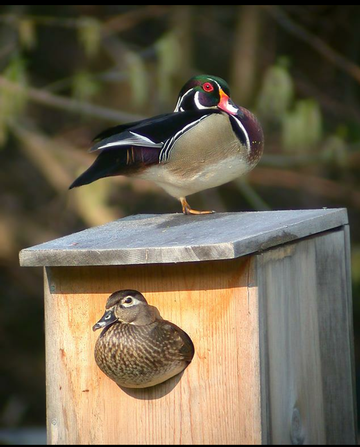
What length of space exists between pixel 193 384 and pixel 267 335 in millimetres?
198

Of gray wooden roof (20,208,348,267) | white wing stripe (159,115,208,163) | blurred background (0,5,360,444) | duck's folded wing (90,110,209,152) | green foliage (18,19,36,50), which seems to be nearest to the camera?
gray wooden roof (20,208,348,267)

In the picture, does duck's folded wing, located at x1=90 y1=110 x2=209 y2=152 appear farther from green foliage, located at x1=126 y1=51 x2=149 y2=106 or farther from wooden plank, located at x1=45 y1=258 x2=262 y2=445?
green foliage, located at x1=126 y1=51 x2=149 y2=106

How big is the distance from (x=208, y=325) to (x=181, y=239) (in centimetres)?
19

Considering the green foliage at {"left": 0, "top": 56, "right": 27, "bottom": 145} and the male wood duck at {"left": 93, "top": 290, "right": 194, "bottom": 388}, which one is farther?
the green foliage at {"left": 0, "top": 56, "right": 27, "bottom": 145}

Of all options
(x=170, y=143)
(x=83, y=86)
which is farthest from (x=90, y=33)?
(x=170, y=143)

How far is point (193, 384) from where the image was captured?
1.89 metres

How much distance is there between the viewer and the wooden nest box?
1.79 meters

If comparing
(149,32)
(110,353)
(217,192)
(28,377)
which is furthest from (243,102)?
(110,353)

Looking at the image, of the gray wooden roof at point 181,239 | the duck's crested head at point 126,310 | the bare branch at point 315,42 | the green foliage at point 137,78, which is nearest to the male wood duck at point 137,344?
the duck's crested head at point 126,310

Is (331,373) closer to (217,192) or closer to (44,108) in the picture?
(217,192)

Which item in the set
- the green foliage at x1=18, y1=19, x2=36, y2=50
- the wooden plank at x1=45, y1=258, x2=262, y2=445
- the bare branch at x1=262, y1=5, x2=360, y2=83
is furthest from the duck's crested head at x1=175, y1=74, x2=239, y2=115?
the bare branch at x1=262, y1=5, x2=360, y2=83

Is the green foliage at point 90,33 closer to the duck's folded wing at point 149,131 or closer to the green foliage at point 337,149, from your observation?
the green foliage at point 337,149

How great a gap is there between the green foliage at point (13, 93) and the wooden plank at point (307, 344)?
2267 mm

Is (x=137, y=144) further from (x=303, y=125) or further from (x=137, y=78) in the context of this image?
(x=137, y=78)
